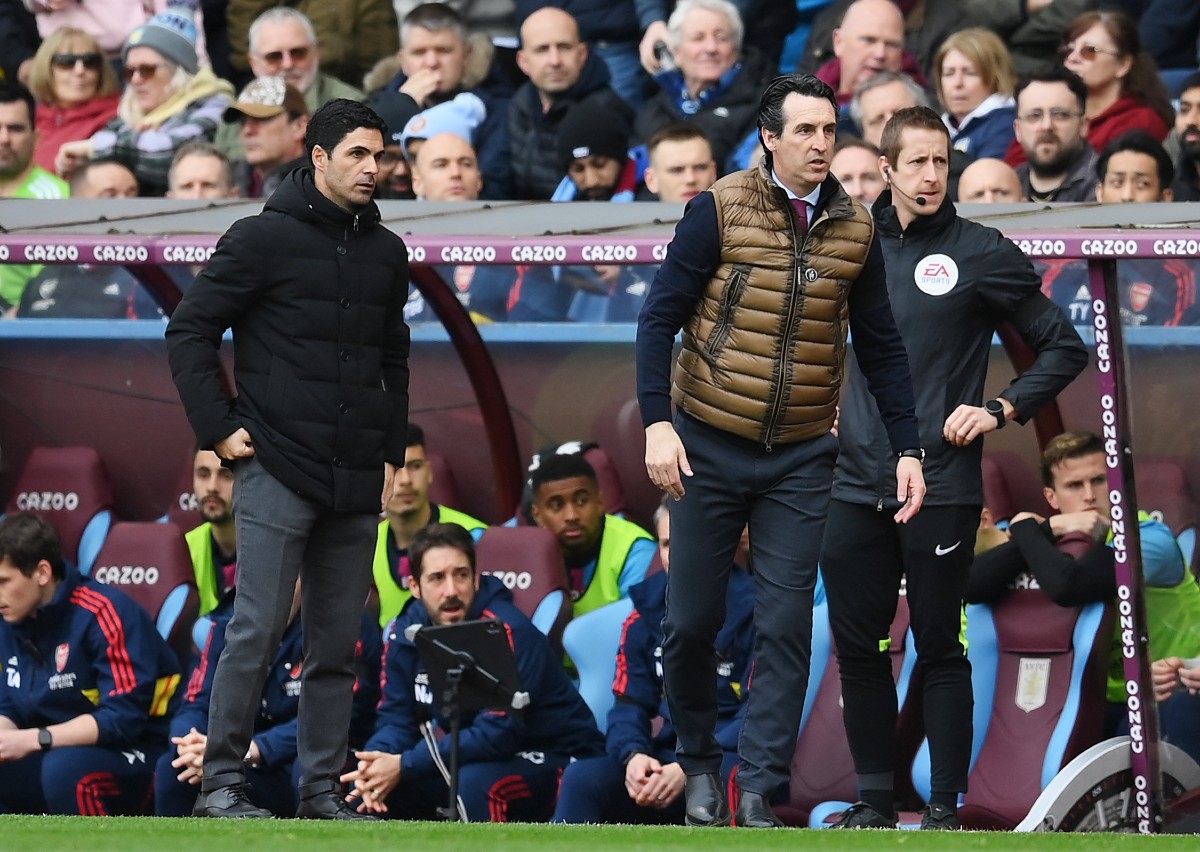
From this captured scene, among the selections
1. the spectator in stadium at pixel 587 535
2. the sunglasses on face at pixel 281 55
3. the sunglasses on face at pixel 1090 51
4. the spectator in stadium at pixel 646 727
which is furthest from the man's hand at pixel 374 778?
the sunglasses on face at pixel 281 55

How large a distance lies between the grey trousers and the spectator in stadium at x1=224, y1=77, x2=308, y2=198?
15.7 ft

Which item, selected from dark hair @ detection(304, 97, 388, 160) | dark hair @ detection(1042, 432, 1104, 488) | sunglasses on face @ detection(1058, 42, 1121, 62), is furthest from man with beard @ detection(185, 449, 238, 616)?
sunglasses on face @ detection(1058, 42, 1121, 62)

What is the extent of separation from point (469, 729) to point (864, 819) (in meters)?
2.01

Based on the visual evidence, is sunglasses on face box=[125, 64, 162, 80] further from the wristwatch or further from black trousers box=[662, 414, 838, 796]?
black trousers box=[662, 414, 838, 796]

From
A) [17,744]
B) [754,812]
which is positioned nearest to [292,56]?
[17,744]

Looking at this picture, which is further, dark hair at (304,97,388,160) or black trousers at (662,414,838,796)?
dark hair at (304,97,388,160)

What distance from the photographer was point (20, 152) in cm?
1120

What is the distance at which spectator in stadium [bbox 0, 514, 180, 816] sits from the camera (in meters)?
8.12

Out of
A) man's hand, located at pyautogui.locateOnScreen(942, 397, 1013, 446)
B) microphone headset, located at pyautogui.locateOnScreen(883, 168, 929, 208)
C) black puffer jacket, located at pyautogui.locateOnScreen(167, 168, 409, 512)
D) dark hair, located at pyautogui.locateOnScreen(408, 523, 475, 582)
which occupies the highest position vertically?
microphone headset, located at pyautogui.locateOnScreen(883, 168, 929, 208)

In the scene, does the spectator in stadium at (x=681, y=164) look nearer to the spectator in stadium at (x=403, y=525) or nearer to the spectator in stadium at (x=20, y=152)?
the spectator in stadium at (x=403, y=525)

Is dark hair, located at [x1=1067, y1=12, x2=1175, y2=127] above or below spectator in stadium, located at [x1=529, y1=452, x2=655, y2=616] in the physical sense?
above

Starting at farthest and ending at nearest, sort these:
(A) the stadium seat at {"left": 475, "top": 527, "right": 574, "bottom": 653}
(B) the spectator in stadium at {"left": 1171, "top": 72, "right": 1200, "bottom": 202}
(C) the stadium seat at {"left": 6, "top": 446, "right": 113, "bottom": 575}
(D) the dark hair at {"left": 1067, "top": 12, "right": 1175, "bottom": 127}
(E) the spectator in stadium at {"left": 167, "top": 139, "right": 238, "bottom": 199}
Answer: (E) the spectator in stadium at {"left": 167, "top": 139, "right": 238, "bottom": 199} → (D) the dark hair at {"left": 1067, "top": 12, "right": 1175, "bottom": 127} → (C) the stadium seat at {"left": 6, "top": 446, "right": 113, "bottom": 575} → (B) the spectator in stadium at {"left": 1171, "top": 72, "right": 1200, "bottom": 202} → (A) the stadium seat at {"left": 475, "top": 527, "right": 574, "bottom": 653}

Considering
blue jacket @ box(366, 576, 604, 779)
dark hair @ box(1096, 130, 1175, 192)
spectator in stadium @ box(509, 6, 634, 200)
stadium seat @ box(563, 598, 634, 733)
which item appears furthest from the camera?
spectator in stadium @ box(509, 6, 634, 200)

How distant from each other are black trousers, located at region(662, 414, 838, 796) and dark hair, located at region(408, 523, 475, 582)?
7.41 feet
